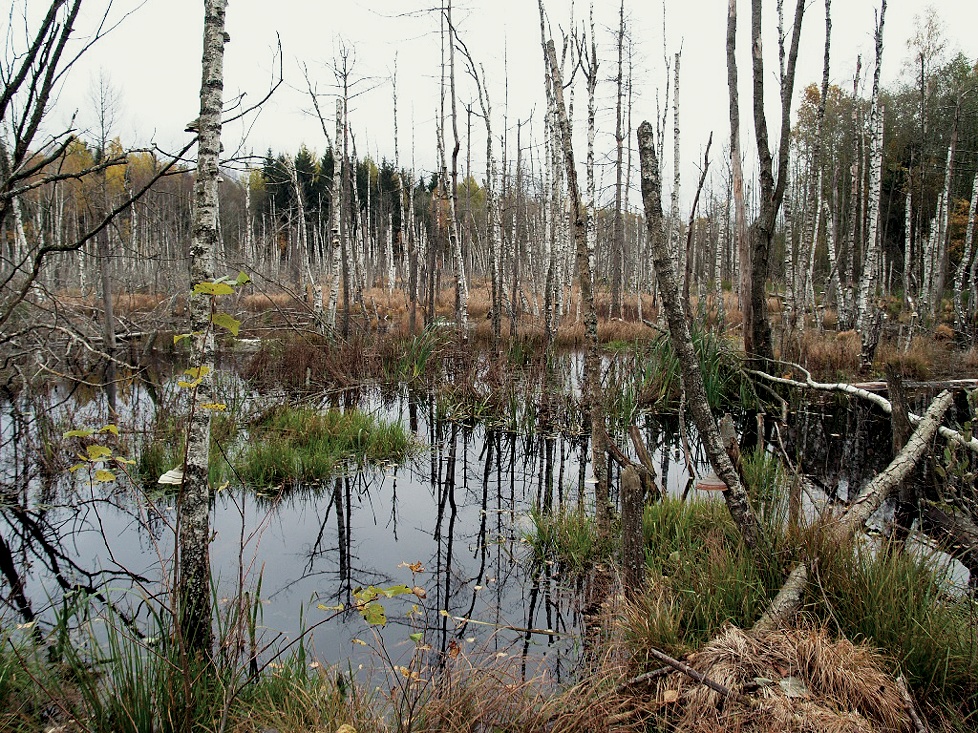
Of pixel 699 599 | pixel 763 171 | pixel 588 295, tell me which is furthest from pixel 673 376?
pixel 699 599

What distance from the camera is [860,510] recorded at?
11.3ft

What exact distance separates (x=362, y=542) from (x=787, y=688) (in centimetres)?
323

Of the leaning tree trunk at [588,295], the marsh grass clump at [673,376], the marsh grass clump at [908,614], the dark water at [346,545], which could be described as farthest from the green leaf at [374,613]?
the marsh grass clump at [673,376]

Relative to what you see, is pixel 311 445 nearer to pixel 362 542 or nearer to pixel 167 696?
pixel 362 542

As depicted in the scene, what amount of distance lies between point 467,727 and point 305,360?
26.5 feet

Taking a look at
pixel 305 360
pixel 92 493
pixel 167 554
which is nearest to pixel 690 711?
pixel 167 554

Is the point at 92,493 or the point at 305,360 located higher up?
the point at 305,360

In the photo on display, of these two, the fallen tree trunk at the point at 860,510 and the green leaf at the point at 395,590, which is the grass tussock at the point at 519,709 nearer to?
the green leaf at the point at 395,590

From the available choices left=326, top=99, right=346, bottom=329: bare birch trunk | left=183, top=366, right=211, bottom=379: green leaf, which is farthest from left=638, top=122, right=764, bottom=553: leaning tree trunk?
left=326, top=99, right=346, bottom=329: bare birch trunk

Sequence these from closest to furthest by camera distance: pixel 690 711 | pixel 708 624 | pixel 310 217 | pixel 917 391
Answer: pixel 690 711 → pixel 708 624 → pixel 917 391 → pixel 310 217

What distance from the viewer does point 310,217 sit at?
37.7 metres

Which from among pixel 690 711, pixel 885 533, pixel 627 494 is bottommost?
pixel 690 711

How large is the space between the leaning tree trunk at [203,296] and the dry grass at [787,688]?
2.16 meters

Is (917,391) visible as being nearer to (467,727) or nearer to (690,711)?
(690,711)
